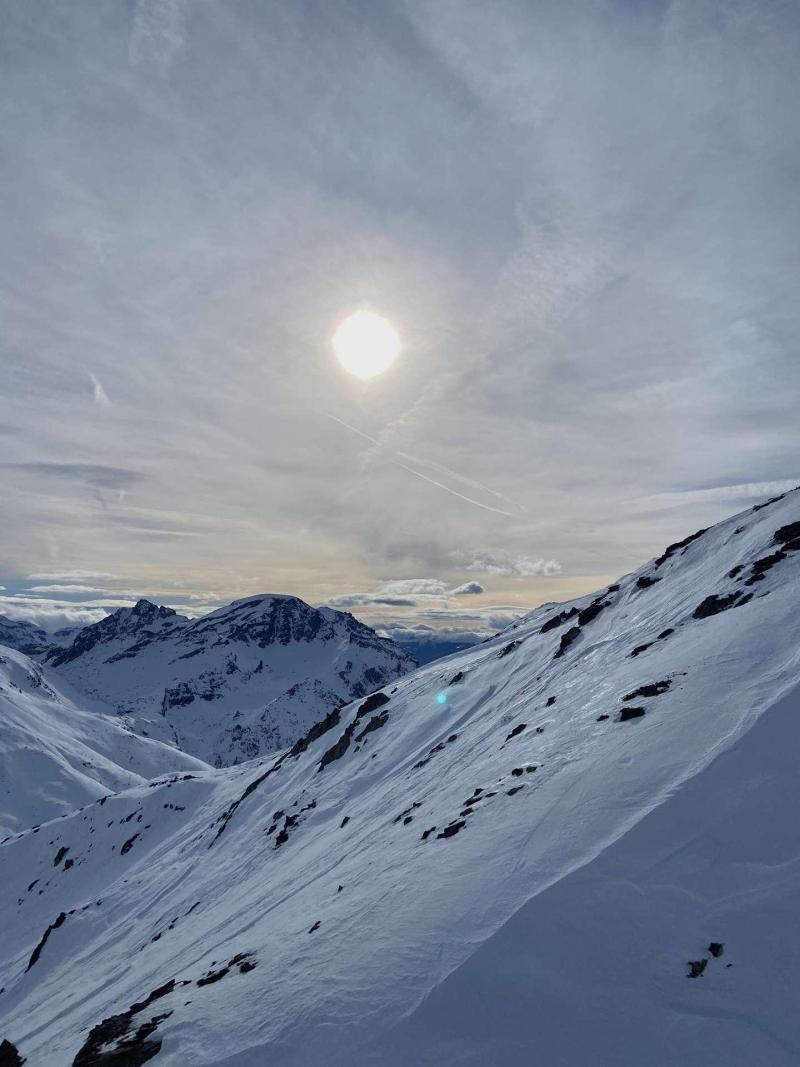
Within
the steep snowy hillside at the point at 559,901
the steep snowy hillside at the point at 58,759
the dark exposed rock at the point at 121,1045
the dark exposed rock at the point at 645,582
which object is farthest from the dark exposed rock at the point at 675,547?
the steep snowy hillside at the point at 58,759

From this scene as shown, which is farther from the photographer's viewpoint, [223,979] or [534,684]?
[534,684]

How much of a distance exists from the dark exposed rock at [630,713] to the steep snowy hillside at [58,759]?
117 m

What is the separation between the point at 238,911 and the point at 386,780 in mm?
10400

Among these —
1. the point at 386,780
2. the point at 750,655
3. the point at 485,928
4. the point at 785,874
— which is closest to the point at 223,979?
the point at 485,928

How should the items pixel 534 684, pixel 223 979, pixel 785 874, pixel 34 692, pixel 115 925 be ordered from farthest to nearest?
pixel 34 692 → pixel 115 925 → pixel 534 684 → pixel 223 979 → pixel 785 874

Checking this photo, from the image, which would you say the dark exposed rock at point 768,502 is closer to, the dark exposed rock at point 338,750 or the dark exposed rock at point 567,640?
the dark exposed rock at point 567,640

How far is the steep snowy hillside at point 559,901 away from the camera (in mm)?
7617

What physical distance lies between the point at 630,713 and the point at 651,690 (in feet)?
4.92

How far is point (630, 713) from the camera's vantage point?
619 inches

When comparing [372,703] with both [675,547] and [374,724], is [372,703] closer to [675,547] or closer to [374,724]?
[374,724]

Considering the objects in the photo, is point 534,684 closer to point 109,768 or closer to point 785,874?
point 785,874

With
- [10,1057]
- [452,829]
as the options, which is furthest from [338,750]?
[452,829]

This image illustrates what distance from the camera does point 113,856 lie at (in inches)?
2272

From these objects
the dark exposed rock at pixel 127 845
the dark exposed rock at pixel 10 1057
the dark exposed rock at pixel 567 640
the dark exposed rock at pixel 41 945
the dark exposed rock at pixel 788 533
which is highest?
the dark exposed rock at pixel 788 533
